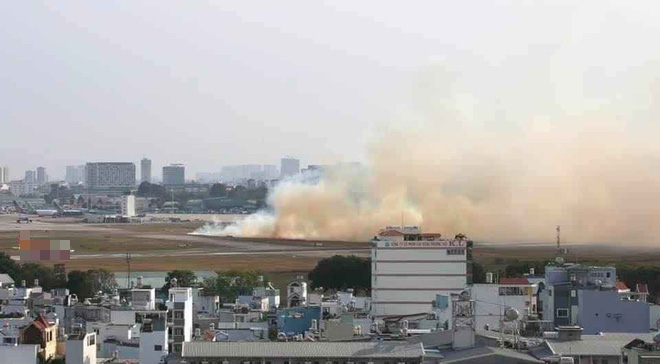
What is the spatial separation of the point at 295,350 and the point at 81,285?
40511 mm

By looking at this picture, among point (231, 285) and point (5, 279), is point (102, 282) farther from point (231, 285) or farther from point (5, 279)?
point (231, 285)

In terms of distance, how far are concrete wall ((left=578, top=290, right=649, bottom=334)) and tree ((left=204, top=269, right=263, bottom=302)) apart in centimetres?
2523

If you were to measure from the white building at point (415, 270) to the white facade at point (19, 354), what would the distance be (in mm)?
27189

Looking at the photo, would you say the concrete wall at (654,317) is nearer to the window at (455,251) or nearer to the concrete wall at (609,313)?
the concrete wall at (609,313)

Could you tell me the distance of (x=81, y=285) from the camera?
7406cm

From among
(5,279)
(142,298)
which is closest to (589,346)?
(142,298)

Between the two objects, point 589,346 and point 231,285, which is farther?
point 231,285

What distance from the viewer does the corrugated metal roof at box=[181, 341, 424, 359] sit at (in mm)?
34750

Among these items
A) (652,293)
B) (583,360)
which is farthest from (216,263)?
(583,360)

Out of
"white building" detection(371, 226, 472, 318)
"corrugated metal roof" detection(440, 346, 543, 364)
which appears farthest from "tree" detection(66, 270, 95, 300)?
"corrugated metal roof" detection(440, 346, 543, 364)

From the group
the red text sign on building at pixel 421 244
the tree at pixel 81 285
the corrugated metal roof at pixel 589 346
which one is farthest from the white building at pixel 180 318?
the tree at pixel 81 285

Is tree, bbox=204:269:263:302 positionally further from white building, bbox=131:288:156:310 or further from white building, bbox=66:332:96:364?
white building, bbox=66:332:96:364

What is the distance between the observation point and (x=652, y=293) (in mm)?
72312

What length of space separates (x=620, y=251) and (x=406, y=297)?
55.6m
